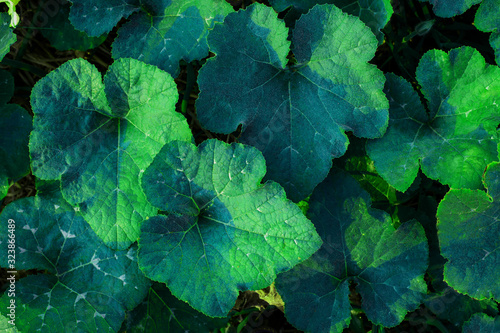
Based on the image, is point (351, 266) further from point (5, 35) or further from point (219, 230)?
point (5, 35)

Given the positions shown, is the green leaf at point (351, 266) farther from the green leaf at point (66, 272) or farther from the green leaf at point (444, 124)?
the green leaf at point (66, 272)

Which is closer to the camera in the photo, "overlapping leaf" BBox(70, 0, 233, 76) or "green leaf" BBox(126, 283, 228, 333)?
"overlapping leaf" BBox(70, 0, 233, 76)

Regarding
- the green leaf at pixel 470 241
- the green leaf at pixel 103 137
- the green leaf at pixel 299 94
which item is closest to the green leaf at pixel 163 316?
the green leaf at pixel 103 137

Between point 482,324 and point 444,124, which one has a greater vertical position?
point 444,124

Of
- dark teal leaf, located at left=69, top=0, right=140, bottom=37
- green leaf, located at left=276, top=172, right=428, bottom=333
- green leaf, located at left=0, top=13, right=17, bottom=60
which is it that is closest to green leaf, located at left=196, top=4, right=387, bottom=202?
green leaf, located at left=276, top=172, right=428, bottom=333

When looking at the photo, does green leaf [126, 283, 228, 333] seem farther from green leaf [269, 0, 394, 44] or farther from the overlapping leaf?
green leaf [269, 0, 394, 44]

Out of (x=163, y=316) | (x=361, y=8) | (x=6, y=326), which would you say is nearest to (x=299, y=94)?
(x=361, y=8)
